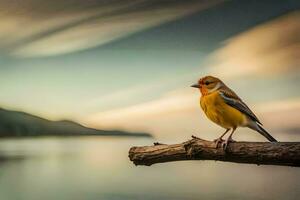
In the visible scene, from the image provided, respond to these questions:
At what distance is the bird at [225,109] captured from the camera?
204cm

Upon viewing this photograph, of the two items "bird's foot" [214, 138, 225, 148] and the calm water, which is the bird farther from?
the calm water

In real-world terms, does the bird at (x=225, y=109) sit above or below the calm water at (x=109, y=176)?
above

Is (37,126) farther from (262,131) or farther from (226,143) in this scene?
(262,131)

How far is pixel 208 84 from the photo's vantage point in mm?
2098

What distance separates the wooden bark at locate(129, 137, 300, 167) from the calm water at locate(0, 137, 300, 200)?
0.12ft

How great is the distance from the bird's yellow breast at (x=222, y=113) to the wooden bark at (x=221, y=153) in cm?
9

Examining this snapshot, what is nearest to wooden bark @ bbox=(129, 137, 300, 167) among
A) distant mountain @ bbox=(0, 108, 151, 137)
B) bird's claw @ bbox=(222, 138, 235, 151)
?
bird's claw @ bbox=(222, 138, 235, 151)

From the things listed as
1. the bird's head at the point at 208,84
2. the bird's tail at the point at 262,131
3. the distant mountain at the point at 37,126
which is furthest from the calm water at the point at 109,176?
the bird's head at the point at 208,84

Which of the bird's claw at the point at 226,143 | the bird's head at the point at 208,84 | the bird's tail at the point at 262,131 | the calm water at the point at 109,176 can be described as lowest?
the calm water at the point at 109,176

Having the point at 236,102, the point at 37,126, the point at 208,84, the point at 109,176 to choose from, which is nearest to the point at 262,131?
the point at 236,102

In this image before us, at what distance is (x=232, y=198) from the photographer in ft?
6.79

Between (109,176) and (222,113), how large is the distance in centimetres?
54

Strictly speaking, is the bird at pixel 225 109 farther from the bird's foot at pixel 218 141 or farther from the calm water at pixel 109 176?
the calm water at pixel 109 176

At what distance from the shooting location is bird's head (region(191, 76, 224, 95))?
209 centimetres
